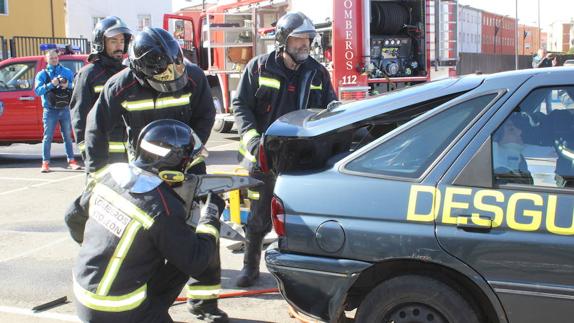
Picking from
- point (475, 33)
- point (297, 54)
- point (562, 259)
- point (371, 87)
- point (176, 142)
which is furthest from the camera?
point (475, 33)

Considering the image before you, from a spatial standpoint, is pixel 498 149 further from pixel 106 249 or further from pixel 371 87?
pixel 371 87

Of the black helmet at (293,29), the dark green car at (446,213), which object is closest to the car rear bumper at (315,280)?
the dark green car at (446,213)

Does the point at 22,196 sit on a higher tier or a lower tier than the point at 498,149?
lower

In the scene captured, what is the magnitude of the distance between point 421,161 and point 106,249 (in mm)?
1490

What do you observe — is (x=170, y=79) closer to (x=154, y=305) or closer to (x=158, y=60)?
(x=158, y=60)

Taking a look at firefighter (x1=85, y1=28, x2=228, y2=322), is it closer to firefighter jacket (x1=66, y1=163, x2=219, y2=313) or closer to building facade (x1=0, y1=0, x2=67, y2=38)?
firefighter jacket (x1=66, y1=163, x2=219, y2=313)

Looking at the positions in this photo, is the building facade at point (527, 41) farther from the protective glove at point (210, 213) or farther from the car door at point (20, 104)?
the protective glove at point (210, 213)

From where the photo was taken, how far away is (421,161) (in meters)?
2.96

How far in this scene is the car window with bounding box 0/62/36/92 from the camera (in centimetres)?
1072

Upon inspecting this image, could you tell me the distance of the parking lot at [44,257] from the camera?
4.32 meters

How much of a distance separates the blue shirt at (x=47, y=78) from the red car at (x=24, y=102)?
874 millimetres

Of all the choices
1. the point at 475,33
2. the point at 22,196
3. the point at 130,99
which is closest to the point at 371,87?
the point at 22,196

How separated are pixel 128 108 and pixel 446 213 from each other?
236 cm

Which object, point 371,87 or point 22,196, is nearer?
point 22,196
